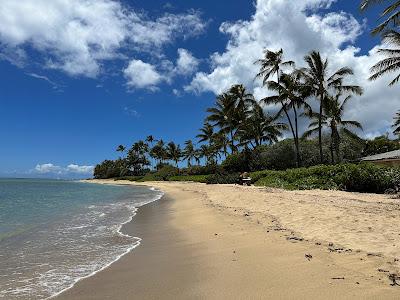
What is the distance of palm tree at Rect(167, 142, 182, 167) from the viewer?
8828 centimetres

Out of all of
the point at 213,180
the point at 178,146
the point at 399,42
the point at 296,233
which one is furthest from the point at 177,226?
the point at 178,146

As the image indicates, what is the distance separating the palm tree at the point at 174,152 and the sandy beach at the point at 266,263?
7829 cm

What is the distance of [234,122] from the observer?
156 feet

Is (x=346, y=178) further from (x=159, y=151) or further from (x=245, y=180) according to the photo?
(x=159, y=151)

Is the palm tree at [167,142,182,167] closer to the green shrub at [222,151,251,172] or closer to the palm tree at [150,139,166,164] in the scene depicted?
the palm tree at [150,139,166,164]

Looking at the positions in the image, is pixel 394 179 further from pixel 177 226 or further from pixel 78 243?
pixel 78 243

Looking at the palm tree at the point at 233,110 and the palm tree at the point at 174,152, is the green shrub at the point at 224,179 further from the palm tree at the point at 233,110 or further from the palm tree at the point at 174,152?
the palm tree at the point at 174,152

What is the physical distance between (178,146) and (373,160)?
62.6 meters

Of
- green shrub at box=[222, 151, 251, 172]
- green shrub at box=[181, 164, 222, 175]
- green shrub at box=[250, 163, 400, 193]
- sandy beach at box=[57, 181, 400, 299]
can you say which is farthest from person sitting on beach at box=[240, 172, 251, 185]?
sandy beach at box=[57, 181, 400, 299]

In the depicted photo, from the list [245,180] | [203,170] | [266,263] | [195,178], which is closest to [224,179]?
[245,180]

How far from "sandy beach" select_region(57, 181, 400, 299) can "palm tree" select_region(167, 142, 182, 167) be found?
78.3 metres

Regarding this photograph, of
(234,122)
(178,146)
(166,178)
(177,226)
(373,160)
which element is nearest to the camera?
(177,226)

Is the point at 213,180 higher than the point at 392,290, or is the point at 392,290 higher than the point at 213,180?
the point at 213,180

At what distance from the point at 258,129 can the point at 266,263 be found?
137ft
